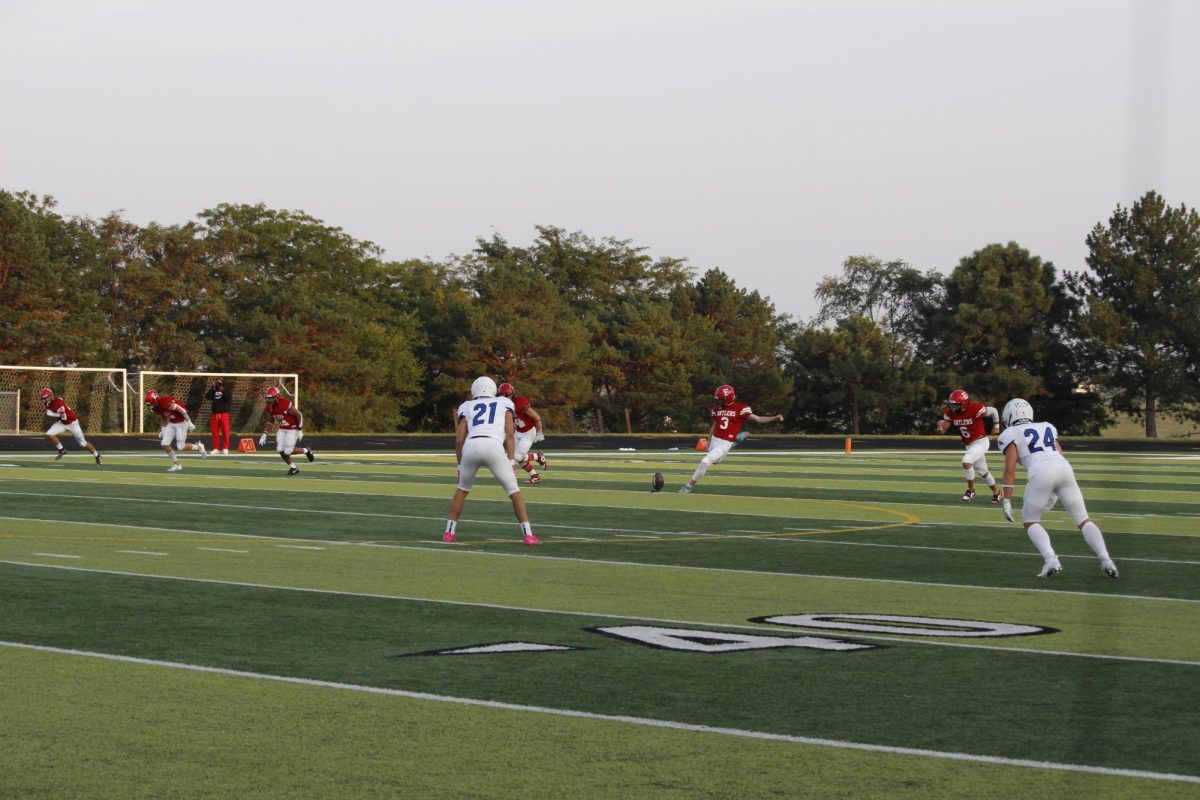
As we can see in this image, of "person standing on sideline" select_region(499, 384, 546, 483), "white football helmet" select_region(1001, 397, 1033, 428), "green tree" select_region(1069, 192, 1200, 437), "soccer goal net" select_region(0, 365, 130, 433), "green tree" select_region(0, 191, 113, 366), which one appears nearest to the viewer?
"white football helmet" select_region(1001, 397, 1033, 428)

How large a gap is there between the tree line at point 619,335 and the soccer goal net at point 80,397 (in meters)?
11.9

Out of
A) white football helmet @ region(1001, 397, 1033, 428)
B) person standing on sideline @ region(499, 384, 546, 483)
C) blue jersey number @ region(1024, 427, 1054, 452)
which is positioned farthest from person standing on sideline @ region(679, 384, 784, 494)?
blue jersey number @ region(1024, 427, 1054, 452)

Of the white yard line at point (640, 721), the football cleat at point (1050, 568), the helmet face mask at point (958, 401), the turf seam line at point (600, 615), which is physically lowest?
the white yard line at point (640, 721)

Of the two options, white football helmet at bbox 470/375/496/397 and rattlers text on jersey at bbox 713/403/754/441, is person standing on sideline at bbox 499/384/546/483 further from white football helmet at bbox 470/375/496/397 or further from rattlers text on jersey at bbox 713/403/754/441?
A: white football helmet at bbox 470/375/496/397

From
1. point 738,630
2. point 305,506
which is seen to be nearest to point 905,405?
point 305,506

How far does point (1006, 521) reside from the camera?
69.2 feet

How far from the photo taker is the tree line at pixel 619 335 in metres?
69.4

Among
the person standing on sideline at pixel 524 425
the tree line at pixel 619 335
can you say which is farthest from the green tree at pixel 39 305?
the person standing on sideline at pixel 524 425

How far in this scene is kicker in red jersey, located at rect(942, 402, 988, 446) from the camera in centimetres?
2636

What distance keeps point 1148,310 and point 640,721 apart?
7597 cm

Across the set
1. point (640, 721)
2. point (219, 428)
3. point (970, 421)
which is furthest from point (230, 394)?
point (640, 721)

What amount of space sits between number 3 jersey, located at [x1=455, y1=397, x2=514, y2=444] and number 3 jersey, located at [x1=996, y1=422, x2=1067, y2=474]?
4.95m

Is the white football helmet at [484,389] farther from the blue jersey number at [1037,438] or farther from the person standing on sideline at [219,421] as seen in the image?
the person standing on sideline at [219,421]

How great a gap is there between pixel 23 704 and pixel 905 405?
7319cm
